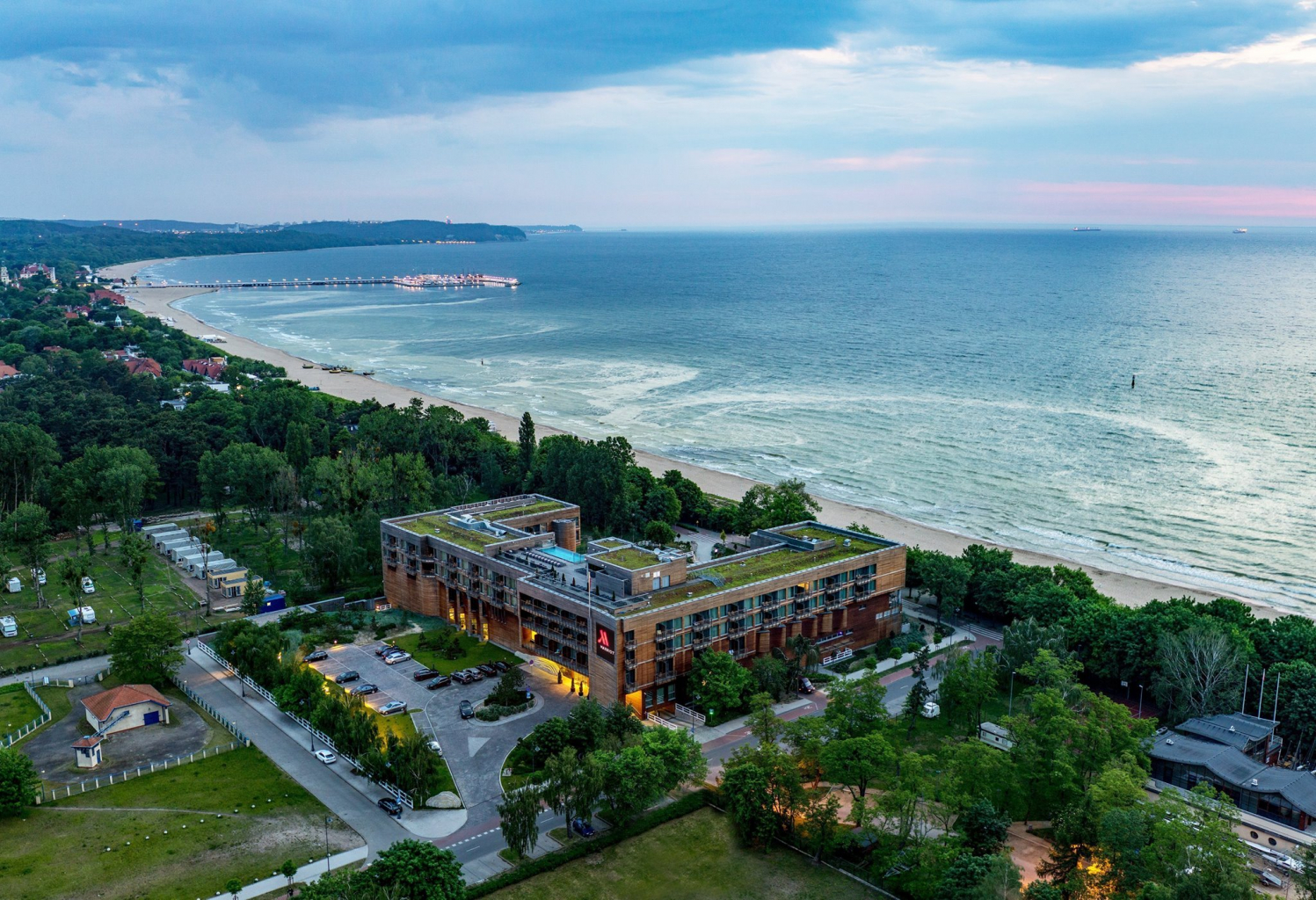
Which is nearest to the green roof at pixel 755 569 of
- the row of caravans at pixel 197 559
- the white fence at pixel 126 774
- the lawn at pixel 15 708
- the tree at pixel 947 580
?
the tree at pixel 947 580

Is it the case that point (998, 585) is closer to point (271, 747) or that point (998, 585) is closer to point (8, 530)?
point (271, 747)

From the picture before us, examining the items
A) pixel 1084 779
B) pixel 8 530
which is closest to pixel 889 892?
pixel 1084 779

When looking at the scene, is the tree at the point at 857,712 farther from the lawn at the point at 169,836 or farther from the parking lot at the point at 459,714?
the lawn at the point at 169,836

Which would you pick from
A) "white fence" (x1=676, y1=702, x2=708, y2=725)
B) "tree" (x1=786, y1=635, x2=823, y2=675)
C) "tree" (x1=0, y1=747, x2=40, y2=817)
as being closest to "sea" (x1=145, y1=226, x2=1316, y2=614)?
"tree" (x1=786, y1=635, x2=823, y2=675)

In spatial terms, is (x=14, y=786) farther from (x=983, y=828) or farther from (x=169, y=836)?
(x=983, y=828)

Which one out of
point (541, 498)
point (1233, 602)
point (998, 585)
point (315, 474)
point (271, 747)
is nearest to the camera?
point (271, 747)

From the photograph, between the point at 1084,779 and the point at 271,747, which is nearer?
the point at 1084,779
